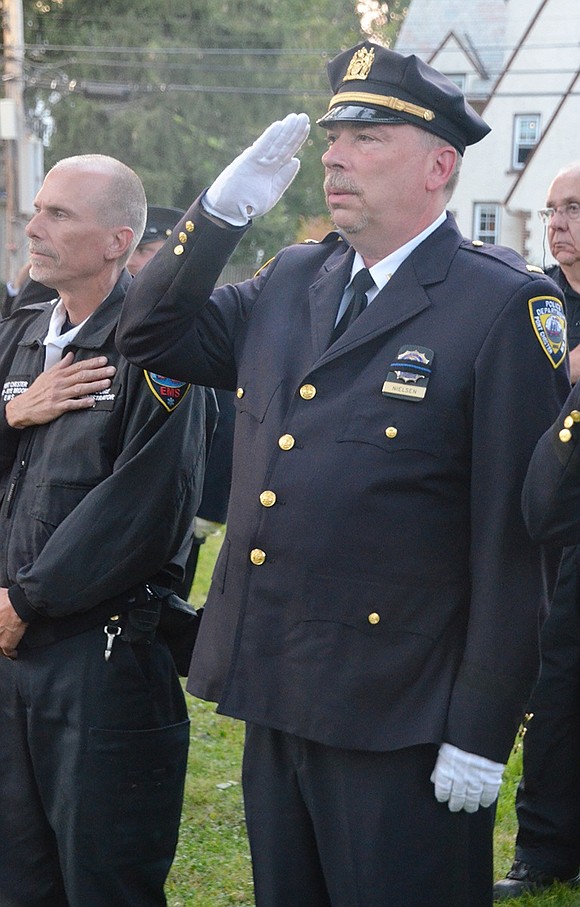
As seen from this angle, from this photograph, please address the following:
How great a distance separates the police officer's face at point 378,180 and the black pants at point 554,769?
1.80 metres

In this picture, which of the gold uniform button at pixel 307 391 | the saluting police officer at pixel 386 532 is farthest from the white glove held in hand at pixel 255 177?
the gold uniform button at pixel 307 391

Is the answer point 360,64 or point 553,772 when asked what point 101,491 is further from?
point 553,772

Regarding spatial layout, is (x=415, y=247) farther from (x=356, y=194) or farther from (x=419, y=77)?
(x=419, y=77)

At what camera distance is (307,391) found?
2527 mm

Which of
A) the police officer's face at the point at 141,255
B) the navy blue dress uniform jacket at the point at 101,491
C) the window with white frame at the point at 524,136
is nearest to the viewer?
the navy blue dress uniform jacket at the point at 101,491

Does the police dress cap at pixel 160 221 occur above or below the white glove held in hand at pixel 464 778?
above

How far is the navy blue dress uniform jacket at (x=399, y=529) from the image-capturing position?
93.4 inches

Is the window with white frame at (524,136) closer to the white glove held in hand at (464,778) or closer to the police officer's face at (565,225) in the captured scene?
the police officer's face at (565,225)

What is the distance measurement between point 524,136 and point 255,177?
2850 cm

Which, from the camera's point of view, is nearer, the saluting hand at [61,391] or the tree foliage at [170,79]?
the saluting hand at [61,391]

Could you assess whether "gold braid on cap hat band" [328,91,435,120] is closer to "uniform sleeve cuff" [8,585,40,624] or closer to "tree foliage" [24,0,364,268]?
"uniform sleeve cuff" [8,585,40,624]

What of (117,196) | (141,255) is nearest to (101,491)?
(117,196)

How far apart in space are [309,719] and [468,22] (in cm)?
3073

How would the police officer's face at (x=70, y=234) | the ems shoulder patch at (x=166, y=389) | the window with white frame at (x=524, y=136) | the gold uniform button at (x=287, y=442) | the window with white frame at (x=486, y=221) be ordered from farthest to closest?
the window with white frame at (x=486, y=221) < the window with white frame at (x=524, y=136) < the police officer's face at (x=70, y=234) < the ems shoulder patch at (x=166, y=389) < the gold uniform button at (x=287, y=442)
